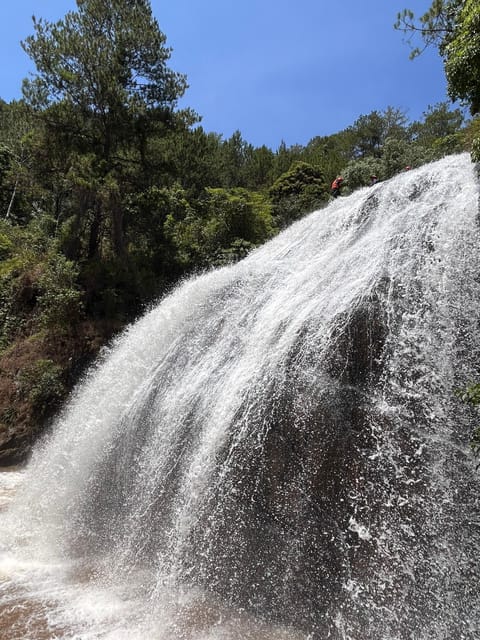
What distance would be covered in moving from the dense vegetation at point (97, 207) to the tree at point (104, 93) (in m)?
0.04

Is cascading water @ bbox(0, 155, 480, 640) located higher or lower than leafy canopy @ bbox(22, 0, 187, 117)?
lower

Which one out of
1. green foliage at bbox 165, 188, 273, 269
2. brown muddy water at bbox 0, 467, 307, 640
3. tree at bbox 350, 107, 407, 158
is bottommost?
brown muddy water at bbox 0, 467, 307, 640

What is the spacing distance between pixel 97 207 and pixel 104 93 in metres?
4.10

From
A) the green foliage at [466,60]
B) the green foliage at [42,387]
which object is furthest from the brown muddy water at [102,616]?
the green foliage at [466,60]

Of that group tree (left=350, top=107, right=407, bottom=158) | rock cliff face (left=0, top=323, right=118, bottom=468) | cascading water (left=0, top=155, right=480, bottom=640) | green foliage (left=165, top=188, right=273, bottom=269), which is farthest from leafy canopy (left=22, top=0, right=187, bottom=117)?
tree (left=350, top=107, right=407, bottom=158)

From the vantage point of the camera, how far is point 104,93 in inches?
645

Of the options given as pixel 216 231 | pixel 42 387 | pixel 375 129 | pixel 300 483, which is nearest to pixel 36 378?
pixel 42 387

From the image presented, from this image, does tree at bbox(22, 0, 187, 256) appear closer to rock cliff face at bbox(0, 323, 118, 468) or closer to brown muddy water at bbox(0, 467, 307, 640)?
rock cliff face at bbox(0, 323, 118, 468)

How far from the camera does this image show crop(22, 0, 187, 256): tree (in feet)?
53.4

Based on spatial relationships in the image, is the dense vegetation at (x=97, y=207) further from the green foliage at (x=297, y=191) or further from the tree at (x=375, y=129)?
the tree at (x=375, y=129)

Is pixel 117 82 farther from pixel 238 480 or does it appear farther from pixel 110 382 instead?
pixel 238 480

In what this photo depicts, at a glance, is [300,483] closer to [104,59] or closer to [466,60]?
[466,60]

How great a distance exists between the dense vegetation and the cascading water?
6.88 m

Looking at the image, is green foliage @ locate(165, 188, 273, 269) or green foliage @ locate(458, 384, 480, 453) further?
green foliage @ locate(165, 188, 273, 269)
